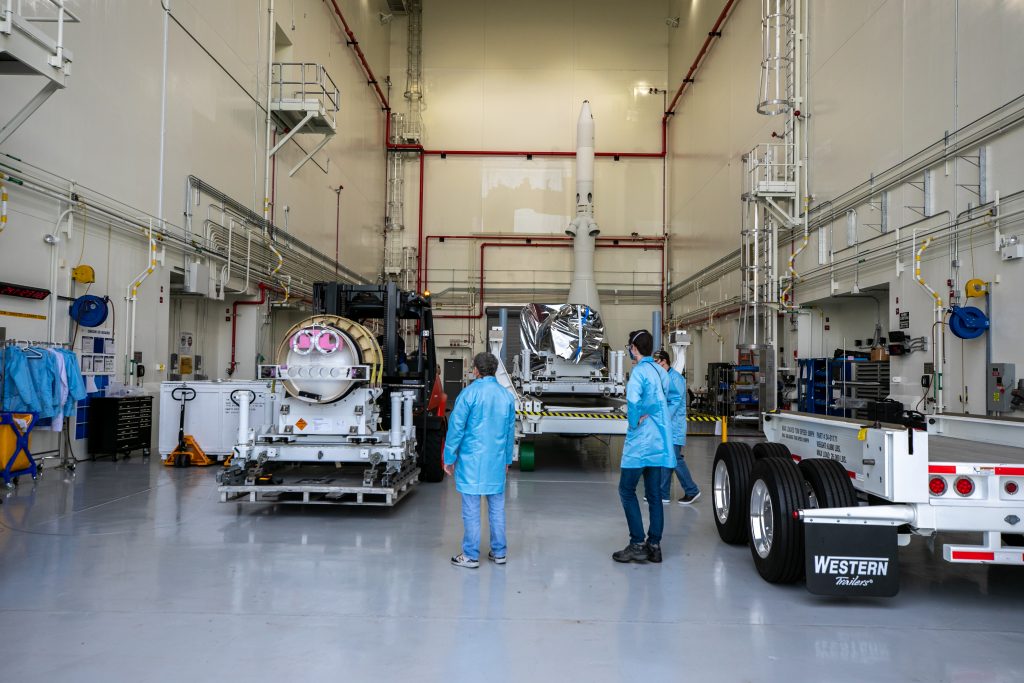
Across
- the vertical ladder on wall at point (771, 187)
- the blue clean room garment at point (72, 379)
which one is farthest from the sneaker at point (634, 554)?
the vertical ladder on wall at point (771, 187)

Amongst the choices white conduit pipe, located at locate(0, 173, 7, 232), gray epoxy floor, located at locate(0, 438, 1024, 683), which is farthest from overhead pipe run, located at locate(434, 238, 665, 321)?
gray epoxy floor, located at locate(0, 438, 1024, 683)

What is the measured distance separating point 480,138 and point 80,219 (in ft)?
50.9

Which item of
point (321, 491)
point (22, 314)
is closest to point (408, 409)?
point (321, 491)

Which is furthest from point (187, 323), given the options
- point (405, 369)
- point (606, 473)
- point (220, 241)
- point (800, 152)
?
point (800, 152)

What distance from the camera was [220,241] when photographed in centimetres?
1191

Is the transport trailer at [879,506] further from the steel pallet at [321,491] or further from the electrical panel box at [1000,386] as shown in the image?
the electrical panel box at [1000,386]

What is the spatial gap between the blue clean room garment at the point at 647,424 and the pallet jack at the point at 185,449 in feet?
21.7

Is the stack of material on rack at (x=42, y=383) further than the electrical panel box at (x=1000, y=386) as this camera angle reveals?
No

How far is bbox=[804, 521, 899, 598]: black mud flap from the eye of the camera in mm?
3621

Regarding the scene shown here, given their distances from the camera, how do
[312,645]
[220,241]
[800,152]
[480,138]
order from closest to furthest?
[312,645] → [220,241] → [800,152] → [480,138]

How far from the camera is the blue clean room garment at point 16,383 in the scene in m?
6.96

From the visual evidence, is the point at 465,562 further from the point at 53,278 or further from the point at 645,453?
the point at 53,278

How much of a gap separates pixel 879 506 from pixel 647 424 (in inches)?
60.7

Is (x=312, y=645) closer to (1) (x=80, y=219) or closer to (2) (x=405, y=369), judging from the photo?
(2) (x=405, y=369)
